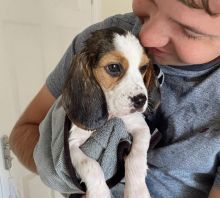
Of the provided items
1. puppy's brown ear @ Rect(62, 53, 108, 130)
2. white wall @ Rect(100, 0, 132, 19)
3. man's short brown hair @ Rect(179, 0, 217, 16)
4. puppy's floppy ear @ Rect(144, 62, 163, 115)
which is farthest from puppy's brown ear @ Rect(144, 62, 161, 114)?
white wall @ Rect(100, 0, 132, 19)

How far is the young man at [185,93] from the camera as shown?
862mm

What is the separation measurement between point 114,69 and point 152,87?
111mm

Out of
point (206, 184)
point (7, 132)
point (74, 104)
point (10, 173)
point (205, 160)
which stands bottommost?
point (10, 173)

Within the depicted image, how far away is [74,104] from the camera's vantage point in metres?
0.96

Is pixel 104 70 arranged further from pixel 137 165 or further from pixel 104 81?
pixel 137 165

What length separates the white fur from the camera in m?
0.94

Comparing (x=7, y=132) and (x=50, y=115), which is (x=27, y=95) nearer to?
(x=7, y=132)

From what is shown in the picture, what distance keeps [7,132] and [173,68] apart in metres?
0.99

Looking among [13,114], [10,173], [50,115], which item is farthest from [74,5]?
[50,115]

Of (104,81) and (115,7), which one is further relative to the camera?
(115,7)

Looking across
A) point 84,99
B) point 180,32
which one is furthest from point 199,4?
point 84,99

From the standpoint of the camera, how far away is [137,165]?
0.95m

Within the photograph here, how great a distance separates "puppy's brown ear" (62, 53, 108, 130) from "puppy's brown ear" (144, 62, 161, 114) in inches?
4.6

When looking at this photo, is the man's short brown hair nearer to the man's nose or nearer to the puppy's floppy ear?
the man's nose
